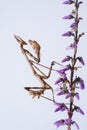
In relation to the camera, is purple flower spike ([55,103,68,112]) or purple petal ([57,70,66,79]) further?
purple flower spike ([55,103,68,112])

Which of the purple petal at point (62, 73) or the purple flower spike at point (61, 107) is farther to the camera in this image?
the purple flower spike at point (61, 107)

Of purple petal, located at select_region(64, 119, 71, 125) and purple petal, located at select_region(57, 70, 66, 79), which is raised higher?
purple petal, located at select_region(57, 70, 66, 79)

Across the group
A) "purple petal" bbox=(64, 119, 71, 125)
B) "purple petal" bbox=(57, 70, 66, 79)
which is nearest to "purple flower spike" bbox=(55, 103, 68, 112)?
"purple petal" bbox=(64, 119, 71, 125)

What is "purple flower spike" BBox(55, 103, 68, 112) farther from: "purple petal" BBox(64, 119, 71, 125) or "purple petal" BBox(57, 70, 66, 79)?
"purple petal" BBox(57, 70, 66, 79)

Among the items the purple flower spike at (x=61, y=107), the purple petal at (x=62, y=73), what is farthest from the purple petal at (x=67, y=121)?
the purple petal at (x=62, y=73)

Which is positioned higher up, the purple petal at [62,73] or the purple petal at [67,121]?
the purple petal at [62,73]

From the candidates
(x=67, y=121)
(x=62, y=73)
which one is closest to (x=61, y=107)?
(x=67, y=121)

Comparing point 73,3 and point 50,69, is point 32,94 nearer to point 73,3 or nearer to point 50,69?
point 50,69

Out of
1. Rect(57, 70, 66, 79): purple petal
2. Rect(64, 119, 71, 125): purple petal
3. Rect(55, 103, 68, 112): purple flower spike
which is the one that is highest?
Rect(57, 70, 66, 79): purple petal

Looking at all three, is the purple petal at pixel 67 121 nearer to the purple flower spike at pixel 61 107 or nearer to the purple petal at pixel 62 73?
the purple flower spike at pixel 61 107

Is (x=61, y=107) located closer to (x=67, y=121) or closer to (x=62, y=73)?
(x=67, y=121)

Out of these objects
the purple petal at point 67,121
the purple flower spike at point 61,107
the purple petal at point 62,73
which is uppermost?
the purple petal at point 62,73
